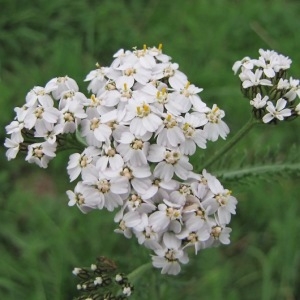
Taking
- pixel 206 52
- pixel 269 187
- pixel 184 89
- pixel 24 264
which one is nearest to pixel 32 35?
pixel 206 52

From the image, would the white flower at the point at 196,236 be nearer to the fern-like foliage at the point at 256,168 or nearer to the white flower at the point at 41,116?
the fern-like foliage at the point at 256,168

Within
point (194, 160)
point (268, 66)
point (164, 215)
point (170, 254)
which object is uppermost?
point (194, 160)

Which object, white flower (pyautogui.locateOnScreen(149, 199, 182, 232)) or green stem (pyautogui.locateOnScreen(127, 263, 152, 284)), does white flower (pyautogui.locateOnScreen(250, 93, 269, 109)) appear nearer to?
white flower (pyautogui.locateOnScreen(149, 199, 182, 232))

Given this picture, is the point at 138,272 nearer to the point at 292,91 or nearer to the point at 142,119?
the point at 142,119

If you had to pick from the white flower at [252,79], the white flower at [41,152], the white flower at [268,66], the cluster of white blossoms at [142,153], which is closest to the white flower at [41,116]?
the cluster of white blossoms at [142,153]

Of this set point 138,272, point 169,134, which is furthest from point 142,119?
point 138,272

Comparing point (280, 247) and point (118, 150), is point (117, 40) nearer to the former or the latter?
point (280, 247)

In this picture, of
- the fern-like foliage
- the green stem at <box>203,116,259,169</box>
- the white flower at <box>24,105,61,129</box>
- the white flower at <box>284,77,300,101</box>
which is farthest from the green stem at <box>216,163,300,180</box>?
the white flower at <box>24,105,61,129</box>
